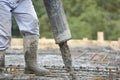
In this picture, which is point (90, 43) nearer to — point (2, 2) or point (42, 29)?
point (2, 2)

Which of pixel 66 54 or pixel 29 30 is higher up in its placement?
pixel 29 30

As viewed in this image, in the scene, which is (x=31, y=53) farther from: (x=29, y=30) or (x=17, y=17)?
(x=17, y=17)

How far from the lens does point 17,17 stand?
179 inches

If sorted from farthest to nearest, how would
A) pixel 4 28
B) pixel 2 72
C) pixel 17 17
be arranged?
pixel 17 17
pixel 2 72
pixel 4 28

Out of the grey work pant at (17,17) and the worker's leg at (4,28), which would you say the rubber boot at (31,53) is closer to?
the grey work pant at (17,17)

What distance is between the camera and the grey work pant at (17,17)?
14.2ft

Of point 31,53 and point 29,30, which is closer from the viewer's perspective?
point 29,30

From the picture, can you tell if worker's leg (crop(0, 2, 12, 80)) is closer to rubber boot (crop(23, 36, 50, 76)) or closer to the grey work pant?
the grey work pant

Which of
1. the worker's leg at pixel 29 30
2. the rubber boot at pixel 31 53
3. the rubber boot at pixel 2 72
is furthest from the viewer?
A: the rubber boot at pixel 31 53

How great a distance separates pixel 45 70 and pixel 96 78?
1.95 ft

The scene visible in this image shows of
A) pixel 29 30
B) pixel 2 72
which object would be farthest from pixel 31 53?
pixel 2 72

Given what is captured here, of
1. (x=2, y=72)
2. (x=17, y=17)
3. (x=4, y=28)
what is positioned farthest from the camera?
(x=17, y=17)

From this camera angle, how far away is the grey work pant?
433 cm

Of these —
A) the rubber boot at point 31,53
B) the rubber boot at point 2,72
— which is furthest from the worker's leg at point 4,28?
the rubber boot at point 31,53
